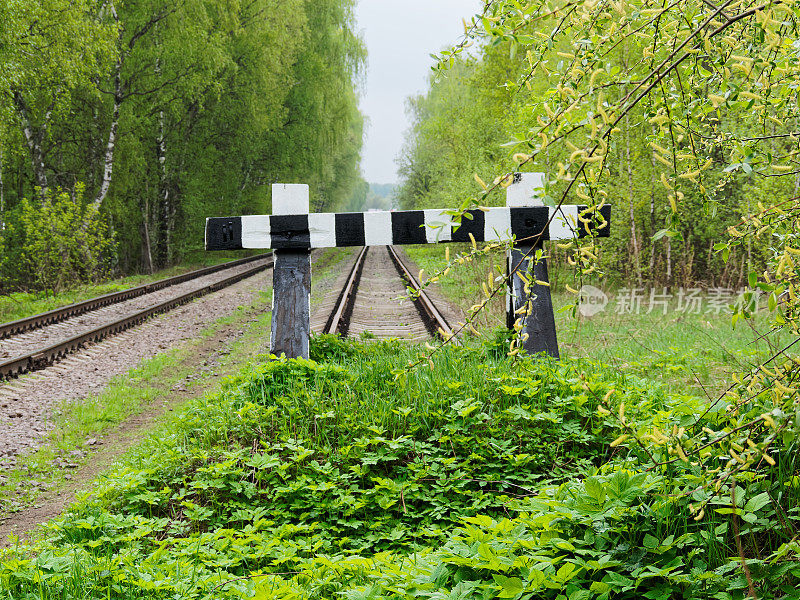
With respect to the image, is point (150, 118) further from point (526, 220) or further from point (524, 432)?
point (524, 432)

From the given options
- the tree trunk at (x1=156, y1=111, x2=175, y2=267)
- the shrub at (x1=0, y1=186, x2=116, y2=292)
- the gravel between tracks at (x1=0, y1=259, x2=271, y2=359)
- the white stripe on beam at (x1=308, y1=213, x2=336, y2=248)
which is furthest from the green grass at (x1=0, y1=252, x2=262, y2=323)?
the white stripe on beam at (x1=308, y1=213, x2=336, y2=248)

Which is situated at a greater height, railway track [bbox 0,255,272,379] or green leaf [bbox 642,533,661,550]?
green leaf [bbox 642,533,661,550]

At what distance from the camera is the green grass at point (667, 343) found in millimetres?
5535

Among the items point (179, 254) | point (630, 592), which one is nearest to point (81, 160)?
point (179, 254)

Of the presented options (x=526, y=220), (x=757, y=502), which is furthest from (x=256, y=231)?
(x=757, y=502)

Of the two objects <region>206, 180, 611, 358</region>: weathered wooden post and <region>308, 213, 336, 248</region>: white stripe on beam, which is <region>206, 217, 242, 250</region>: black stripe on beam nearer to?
<region>206, 180, 611, 358</region>: weathered wooden post

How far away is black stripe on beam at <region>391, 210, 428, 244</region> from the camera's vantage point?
4496 mm

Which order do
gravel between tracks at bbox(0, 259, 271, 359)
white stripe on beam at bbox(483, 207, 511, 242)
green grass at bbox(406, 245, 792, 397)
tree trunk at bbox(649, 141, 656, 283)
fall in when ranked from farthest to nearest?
1. tree trunk at bbox(649, 141, 656, 283)
2. gravel between tracks at bbox(0, 259, 271, 359)
3. green grass at bbox(406, 245, 792, 397)
4. white stripe on beam at bbox(483, 207, 511, 242)

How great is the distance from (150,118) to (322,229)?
2414 centimetres

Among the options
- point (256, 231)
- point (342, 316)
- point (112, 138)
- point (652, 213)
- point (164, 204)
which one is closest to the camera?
point (256, 231)

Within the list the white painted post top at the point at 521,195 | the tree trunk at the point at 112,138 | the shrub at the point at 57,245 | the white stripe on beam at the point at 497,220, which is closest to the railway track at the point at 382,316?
the white stripe on beam at the point at 497,220

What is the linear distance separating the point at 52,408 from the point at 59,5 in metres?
14.2

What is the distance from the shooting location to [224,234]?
4.52 m

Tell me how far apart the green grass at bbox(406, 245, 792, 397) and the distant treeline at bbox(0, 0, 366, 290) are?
13437 millimetres
